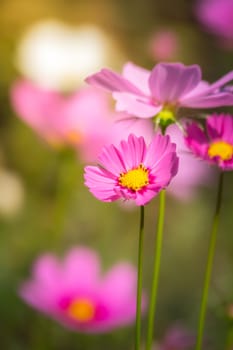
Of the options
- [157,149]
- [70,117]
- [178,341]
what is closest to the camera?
[157,149]

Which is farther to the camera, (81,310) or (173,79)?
(81,310)

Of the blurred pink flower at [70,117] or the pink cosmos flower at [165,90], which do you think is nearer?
the pink cosmos flower at [165,90]

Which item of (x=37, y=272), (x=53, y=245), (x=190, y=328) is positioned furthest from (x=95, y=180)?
(x=190, y=328)

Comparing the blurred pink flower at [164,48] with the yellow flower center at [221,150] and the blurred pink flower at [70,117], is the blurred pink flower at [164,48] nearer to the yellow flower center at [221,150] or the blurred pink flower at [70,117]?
the blurred pink flower at [70,117]

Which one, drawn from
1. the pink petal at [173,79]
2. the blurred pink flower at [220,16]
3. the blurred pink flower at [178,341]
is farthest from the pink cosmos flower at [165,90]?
the blurred pink flower at [220,16]

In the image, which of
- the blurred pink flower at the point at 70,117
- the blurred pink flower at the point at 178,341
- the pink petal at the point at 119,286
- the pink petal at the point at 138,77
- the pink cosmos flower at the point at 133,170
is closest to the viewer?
the pink cosmos flower at the point at 133,170

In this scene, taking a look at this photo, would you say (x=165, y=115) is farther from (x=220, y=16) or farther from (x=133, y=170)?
(x=220, y=16)

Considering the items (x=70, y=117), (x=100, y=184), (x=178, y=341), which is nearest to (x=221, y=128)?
(x=100, y=184)
